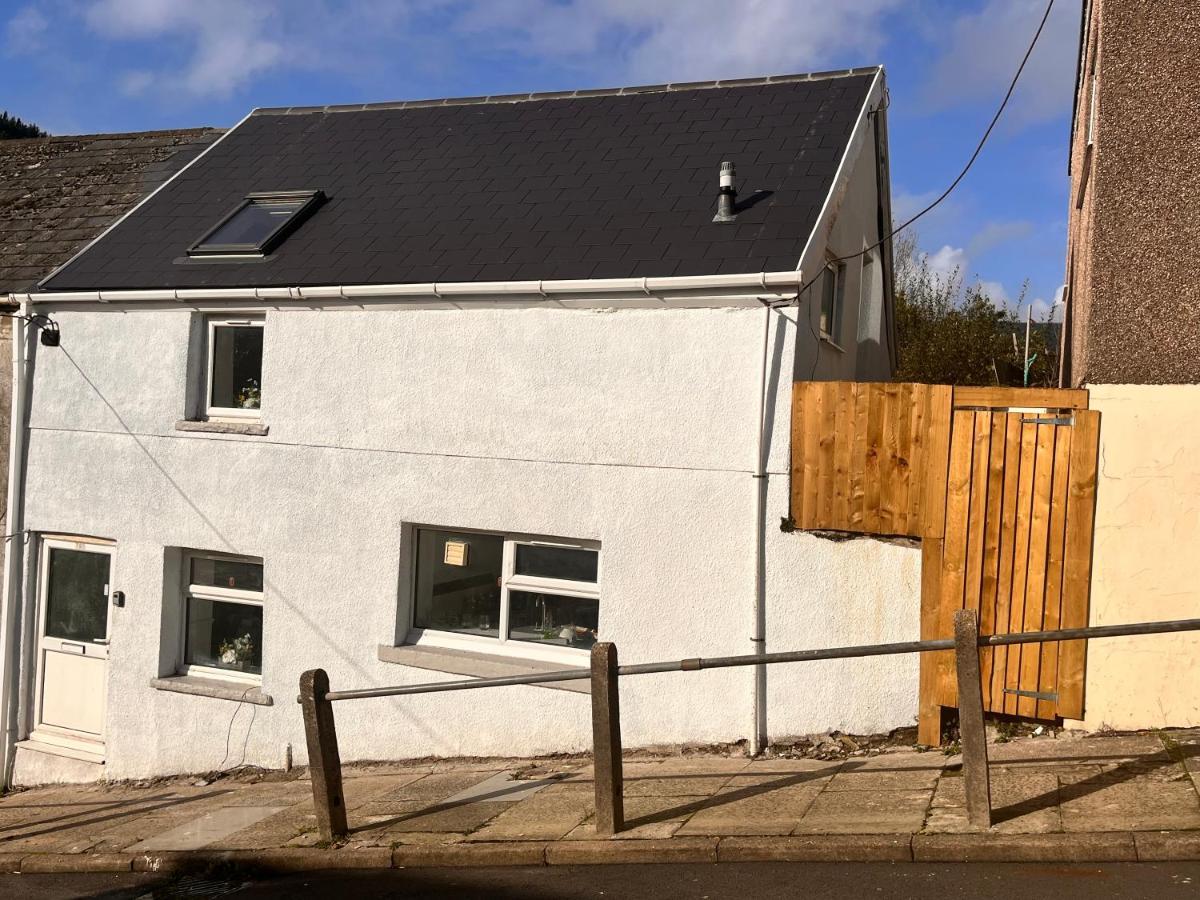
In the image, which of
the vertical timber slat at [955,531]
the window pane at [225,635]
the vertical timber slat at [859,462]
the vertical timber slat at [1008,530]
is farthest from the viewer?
the window pane at [225,635]

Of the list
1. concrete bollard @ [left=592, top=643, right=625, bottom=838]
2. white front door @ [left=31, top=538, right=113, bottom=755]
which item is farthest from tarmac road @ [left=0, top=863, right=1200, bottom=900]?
white front door @ [left=31, top=538, right=113, bottom=755]

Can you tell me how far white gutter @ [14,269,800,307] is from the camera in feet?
29.6

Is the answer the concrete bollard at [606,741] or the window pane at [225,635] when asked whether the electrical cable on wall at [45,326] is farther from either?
the concrete bollard at [606,741]

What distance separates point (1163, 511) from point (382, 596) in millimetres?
6451

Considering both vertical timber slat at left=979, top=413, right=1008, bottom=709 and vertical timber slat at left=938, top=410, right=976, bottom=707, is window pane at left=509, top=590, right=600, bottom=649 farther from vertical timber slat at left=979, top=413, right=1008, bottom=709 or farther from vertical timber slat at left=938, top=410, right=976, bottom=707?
vertical timber slat at left=979, top=413, right=1008, bottom=709

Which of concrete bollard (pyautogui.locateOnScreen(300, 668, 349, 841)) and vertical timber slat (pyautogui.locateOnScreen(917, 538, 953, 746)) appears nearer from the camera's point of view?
concrete bollard (pyautogui.locateOnScreen(300, 668, 349, 841))

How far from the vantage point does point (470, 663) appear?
32.7ft

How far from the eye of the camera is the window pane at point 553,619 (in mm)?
9891

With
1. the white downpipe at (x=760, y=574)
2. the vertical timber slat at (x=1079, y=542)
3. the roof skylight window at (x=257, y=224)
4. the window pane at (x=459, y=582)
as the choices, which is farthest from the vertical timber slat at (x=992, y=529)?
the roof skylight window at (x=257, y=224)

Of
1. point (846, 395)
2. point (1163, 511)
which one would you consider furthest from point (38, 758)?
point (1163, 511)

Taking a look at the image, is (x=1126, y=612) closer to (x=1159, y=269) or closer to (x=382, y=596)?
(x=1159, y=269)

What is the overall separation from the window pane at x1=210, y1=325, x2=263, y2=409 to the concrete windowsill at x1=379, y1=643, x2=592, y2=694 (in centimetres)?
297

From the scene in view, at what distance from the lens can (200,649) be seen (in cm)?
1174

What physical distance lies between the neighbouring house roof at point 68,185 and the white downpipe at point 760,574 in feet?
27.3
